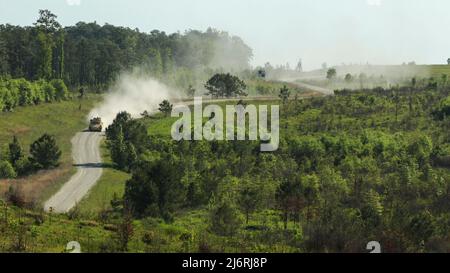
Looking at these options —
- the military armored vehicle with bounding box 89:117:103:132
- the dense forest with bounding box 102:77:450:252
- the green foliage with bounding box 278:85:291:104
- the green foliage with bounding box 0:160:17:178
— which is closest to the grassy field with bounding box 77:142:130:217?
the dense forest with bounding box 102:77:450:252

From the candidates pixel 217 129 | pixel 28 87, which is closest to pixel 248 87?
pixel 28 87

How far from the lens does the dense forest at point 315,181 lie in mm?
29062

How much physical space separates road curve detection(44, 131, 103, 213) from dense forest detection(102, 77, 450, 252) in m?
3.58

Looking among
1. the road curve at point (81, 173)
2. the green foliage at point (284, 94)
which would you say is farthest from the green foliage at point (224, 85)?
the road curve at point (81, 173)

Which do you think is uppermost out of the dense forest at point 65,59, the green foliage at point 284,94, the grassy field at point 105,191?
the dense forest at point 65,59

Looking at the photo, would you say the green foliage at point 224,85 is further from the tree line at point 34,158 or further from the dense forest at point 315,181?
the tree line at point 34,158

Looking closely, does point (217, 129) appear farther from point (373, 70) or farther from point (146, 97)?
point (373, 70)

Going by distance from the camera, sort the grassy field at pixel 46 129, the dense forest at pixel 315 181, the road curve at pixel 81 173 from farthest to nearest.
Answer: the grassy field at pixel 46 129 < the road curve at pixel 81 173 < the dense forest at pixel 315 181

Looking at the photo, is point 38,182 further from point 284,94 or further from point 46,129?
point 284,94

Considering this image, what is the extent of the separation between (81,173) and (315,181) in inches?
1040

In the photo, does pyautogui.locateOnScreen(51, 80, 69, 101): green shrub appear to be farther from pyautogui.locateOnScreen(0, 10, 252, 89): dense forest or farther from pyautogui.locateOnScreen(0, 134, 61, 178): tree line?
pyautogui.locateOnScreen(0, 134, 61, 178): tree line

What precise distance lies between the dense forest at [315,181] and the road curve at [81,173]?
3.58m

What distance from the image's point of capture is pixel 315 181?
45.5m

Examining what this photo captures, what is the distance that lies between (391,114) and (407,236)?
2285 inches
